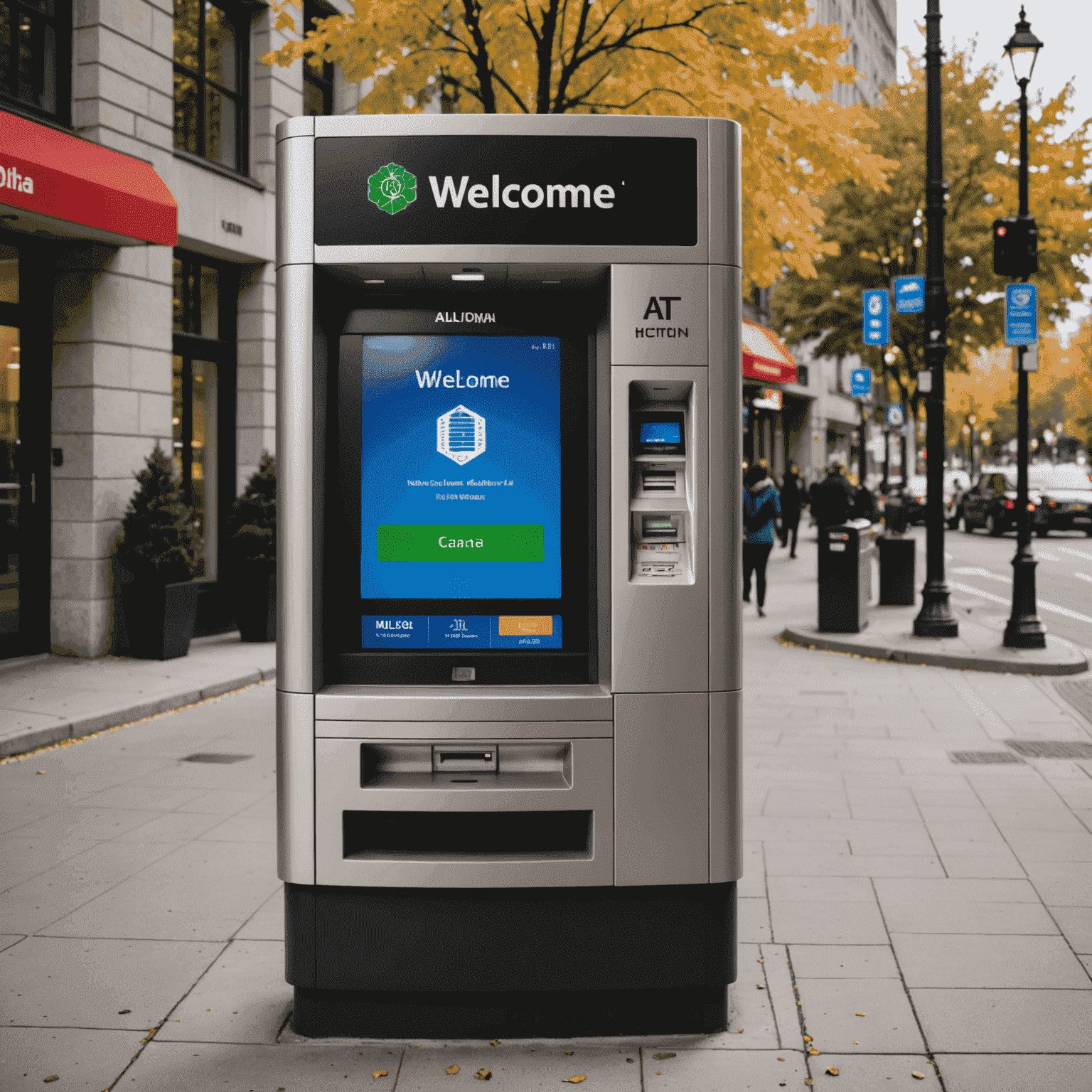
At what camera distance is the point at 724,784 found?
12.5ft

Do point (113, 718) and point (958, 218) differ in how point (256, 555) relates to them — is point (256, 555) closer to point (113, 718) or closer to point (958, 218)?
point (113, 718)

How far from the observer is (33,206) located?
9.75m

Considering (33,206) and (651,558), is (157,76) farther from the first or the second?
(651,558)

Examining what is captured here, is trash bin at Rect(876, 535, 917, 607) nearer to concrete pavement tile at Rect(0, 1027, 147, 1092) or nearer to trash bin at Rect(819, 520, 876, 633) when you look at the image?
trash bin at Rect(819, 520, 876, 633)

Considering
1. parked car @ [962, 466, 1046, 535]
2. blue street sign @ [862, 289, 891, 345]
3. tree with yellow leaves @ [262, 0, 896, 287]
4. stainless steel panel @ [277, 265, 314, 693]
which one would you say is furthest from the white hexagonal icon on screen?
parked car @ [962, 466, 1046, 535]

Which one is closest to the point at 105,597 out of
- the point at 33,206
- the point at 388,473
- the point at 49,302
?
the point at 49,302

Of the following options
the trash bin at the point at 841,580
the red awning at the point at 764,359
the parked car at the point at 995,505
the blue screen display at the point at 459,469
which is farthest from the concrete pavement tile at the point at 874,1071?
the parked car at the point at 995,505

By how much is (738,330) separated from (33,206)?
25.2 feet

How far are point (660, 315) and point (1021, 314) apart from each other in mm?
10713

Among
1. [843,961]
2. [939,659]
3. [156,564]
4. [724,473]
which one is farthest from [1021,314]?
[724,473]

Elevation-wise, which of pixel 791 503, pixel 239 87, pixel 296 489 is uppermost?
pixel 239 87

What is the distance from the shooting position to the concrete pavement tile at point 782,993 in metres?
3.85

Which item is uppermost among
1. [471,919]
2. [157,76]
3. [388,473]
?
[157,76]

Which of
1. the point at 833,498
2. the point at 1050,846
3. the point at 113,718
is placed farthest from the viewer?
the point at 833,498
